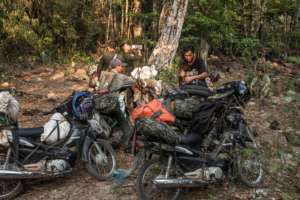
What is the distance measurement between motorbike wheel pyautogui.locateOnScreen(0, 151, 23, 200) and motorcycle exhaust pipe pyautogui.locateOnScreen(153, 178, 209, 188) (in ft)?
5.91

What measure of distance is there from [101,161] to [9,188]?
123 cm

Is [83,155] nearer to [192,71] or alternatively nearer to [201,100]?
[201,100]

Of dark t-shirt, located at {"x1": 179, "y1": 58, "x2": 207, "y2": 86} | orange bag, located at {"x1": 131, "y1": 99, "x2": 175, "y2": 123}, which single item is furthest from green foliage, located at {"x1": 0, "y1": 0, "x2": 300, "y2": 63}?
orange bag, located at {"x1": 131, "y1": 99, "x2": 175, "y2": 123}

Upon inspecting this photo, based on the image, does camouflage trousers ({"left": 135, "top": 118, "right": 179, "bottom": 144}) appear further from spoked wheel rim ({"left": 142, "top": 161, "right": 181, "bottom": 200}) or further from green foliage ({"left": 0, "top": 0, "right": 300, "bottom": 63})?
green foliage ({"left": 0, "top": 0, "right": 300, "bottom": 63})

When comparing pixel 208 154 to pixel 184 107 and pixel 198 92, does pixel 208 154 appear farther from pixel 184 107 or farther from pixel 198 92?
pixel 198 92

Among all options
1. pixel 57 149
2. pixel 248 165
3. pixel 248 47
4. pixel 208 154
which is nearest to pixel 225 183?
pixel 248 165

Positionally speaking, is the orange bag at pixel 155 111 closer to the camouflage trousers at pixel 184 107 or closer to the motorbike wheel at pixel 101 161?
the camouflage trousers at pixel 184 107

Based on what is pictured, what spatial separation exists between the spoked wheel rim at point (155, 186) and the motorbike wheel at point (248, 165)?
0.96 m

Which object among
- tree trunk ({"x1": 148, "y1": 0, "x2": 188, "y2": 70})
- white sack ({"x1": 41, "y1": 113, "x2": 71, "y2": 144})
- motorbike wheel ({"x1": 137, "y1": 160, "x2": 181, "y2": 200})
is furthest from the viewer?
tree trunk ({"x1": 148, "y1": 0, "x2": 188, "y2": 70})

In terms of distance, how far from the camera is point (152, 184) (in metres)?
4.64

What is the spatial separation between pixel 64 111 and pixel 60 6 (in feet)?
25.2

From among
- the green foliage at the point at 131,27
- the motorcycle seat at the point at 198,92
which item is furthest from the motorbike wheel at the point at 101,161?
the green foliage at the point at 131,27

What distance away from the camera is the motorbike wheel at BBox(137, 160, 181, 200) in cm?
451

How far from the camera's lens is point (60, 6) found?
40.2 ft
